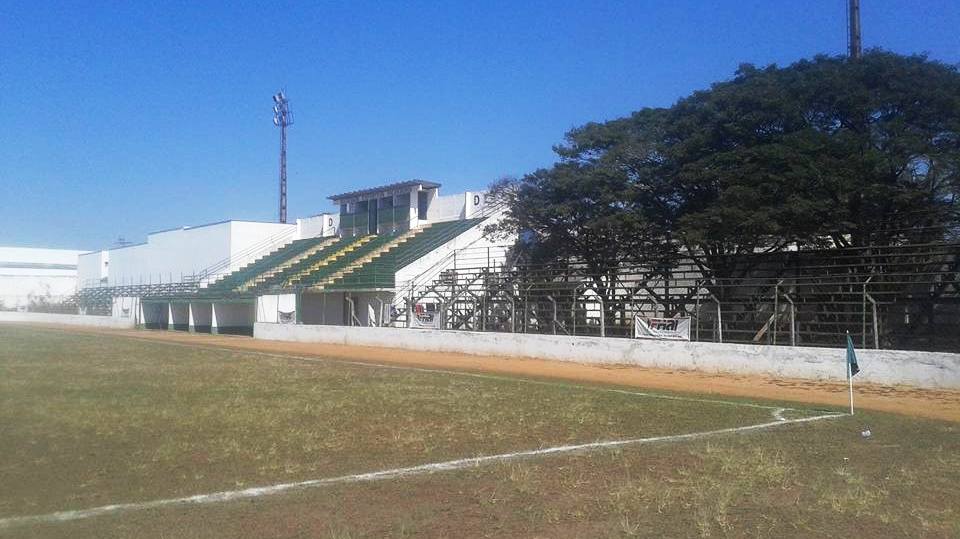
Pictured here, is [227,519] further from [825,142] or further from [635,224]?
[635,224]

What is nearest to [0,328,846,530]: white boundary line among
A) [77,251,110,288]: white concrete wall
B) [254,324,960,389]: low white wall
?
[254,324,960,389]: low white wall

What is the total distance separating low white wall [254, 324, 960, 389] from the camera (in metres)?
20.0

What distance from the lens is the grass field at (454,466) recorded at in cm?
729

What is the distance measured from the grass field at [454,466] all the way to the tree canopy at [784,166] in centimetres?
1300

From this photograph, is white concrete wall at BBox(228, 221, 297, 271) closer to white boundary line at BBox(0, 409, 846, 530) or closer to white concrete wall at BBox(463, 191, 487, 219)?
white concrete wall at BBox(463, 191, 487, 219)

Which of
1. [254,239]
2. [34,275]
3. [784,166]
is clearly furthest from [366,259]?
[34,275]

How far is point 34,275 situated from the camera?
103 m

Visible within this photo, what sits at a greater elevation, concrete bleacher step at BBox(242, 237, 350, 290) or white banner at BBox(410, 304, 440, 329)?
concrete bleacher step at BBox(242, 237, 350, 290)

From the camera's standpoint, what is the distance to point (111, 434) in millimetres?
11711

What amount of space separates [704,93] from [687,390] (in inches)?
733

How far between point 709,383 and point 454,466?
1329 cm

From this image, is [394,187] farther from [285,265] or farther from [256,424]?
[256,424]

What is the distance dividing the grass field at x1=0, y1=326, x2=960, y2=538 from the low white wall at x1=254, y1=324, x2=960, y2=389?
5.67m

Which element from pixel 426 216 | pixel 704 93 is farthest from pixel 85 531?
pixel 426 216
